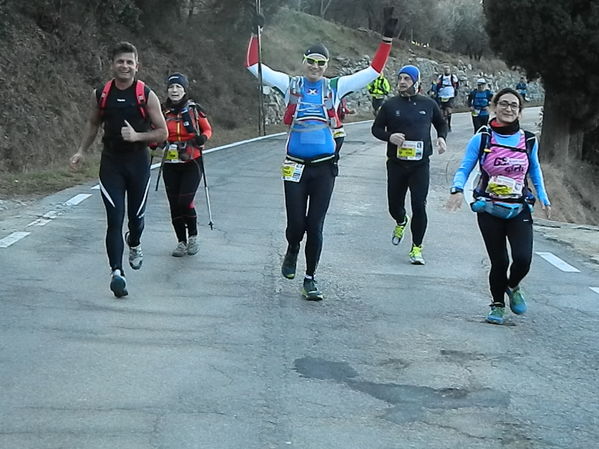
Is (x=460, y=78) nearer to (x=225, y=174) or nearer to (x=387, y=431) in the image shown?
(x=225, y=174)

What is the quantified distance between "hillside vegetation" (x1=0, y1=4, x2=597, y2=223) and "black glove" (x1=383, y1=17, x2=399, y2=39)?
24.5 feet

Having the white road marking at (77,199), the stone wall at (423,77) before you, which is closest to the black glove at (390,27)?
the white road marking at (77,199)

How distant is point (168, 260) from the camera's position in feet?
31.4

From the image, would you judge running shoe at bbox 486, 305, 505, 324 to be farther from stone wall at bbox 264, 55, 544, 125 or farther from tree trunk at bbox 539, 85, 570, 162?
stone wall at bbox 264, 55, 544, 125

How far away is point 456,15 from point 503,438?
61491 mm

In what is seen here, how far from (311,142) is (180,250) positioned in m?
2.47

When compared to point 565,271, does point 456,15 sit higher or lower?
higher

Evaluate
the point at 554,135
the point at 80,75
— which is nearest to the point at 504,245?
the point at 554,135

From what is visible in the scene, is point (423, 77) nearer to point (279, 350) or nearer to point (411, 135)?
point (411, 135)

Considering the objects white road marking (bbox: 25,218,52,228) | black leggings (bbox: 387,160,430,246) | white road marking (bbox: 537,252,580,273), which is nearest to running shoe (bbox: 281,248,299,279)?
black leggings (bbox: 387,160,430,246)

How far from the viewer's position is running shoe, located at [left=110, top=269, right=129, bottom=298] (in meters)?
7.78

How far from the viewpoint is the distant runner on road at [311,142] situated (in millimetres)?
7902

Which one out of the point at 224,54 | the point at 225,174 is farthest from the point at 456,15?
the point at 225,174

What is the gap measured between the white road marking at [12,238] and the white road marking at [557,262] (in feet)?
18.4
